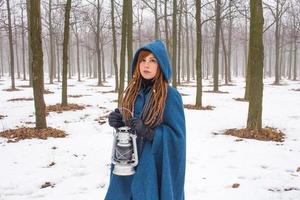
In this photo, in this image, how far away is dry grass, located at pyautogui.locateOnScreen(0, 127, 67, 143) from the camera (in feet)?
30.3

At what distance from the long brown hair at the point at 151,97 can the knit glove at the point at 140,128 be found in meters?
0.07

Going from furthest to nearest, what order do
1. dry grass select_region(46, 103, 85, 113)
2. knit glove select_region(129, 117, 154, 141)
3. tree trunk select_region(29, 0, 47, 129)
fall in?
dry grass select_region(46, 103, 85, 113) → tree trunk select_region(29, 0, 47, 129) → knit glove select_region(129, 117, 154, 141)

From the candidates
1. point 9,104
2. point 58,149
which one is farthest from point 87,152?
point 9,104

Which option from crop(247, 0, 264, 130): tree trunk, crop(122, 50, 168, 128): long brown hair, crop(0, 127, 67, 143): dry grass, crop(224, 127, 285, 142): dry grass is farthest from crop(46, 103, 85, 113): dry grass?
crop(122, 50, 168, 128): long brown hair

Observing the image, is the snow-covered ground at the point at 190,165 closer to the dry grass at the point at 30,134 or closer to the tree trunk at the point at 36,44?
the dry grass at the point at 30,134

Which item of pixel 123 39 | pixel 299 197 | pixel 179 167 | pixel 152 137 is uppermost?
pixel 123 39

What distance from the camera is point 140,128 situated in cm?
254

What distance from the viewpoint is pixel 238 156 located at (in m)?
7.51

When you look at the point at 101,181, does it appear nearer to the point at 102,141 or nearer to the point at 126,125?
the point at 102,141

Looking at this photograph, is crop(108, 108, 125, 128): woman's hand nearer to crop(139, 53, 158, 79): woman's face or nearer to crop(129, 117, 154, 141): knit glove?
crop(129, 117, 154, 141): knit glove

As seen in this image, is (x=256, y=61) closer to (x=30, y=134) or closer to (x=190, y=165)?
(x=190, y=165)

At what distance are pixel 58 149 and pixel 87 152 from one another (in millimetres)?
728

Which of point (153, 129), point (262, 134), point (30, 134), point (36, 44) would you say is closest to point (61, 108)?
point (30, 134)

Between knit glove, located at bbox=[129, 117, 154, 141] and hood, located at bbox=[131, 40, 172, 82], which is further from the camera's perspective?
hood, located at bbox=[131, 40, 172, 82]
